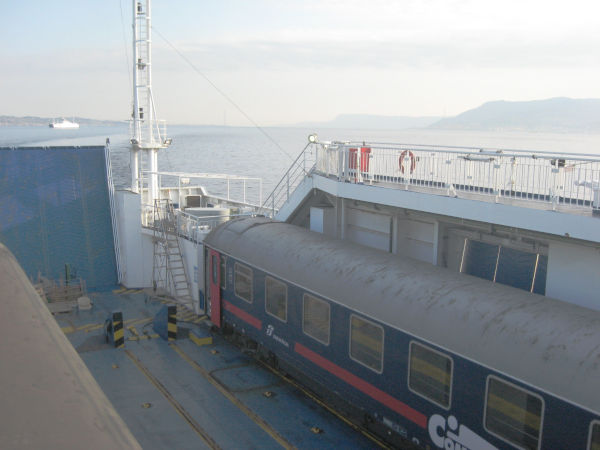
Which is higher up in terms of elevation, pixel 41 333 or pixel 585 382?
pixel 41 333

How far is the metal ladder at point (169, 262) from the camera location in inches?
655

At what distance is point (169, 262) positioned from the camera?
663 inches

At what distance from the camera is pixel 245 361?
1257cm

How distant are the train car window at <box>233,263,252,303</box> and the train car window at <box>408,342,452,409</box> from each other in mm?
4793

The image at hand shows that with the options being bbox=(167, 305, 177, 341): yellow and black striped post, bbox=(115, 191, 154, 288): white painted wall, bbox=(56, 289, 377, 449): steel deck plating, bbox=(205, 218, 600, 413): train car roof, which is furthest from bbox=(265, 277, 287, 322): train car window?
bbox=(115, 191, 154, 288): white painted wall

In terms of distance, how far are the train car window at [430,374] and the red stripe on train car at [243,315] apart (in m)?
4.43

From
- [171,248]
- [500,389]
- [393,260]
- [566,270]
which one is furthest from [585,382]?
[171,248]

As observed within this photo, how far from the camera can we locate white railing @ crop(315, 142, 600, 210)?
334 inches

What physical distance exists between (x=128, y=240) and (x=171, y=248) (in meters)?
1.88

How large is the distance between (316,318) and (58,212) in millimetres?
12416

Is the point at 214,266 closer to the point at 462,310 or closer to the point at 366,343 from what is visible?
the point at 366,343

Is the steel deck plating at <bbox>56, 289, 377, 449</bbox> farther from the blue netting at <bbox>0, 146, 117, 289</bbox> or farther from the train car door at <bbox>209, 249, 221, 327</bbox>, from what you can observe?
the blue netting at <bbox>0, 146, 117, 289</bbox>

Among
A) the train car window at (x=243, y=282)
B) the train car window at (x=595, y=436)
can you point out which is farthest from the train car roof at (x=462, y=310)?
the train car window at (x=243, y=282)

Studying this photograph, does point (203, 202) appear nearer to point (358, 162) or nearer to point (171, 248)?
point (171, 248)
